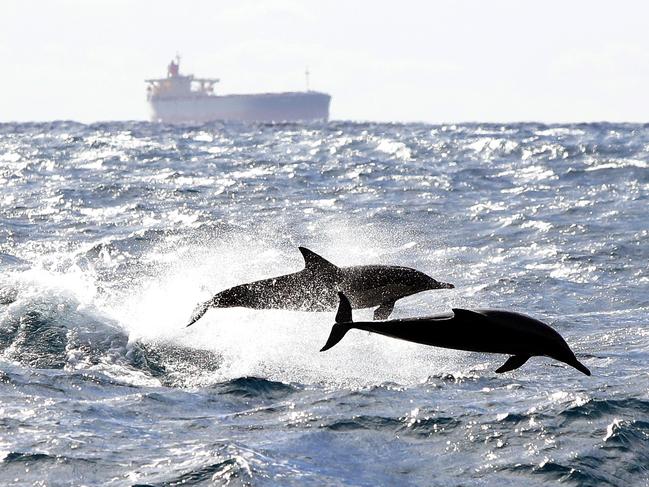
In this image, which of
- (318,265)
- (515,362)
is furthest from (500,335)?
(318,265)

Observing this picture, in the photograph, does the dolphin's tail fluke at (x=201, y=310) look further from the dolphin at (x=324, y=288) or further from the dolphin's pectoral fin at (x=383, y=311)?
the dolphin's pectoral fin at (x=383, y=311)

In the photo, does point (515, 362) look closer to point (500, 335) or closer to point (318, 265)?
point (500, 335)

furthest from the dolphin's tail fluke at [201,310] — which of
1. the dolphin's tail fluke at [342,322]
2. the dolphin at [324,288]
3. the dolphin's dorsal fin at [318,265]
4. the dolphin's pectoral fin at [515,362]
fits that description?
the dolphin's pectoral fin at [515,362]

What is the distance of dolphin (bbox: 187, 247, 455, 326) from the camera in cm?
1302

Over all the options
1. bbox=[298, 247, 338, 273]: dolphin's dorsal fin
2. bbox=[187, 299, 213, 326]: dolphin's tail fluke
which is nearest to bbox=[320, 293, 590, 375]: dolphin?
bbox=[298, 247, 338, 273]: dolphin's dorsal fin

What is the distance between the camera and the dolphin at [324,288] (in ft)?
42.7

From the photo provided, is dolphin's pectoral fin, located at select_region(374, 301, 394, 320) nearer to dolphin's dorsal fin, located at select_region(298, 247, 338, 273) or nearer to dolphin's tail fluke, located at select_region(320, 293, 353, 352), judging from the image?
dolphin's dorsal fin, located at select_region(298, 247, 338, 273)

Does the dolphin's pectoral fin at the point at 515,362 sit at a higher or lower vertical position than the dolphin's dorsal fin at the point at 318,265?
lower

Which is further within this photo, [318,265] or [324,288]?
[324,288]

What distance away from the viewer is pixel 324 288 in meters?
13.2

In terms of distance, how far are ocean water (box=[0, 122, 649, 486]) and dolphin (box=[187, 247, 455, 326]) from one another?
A: 75cm

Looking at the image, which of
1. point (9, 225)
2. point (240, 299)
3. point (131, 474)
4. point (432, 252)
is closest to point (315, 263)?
point (240, 299)

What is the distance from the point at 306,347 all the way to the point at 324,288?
1.39 metres

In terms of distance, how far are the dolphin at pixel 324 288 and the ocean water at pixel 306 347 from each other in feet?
2.45
